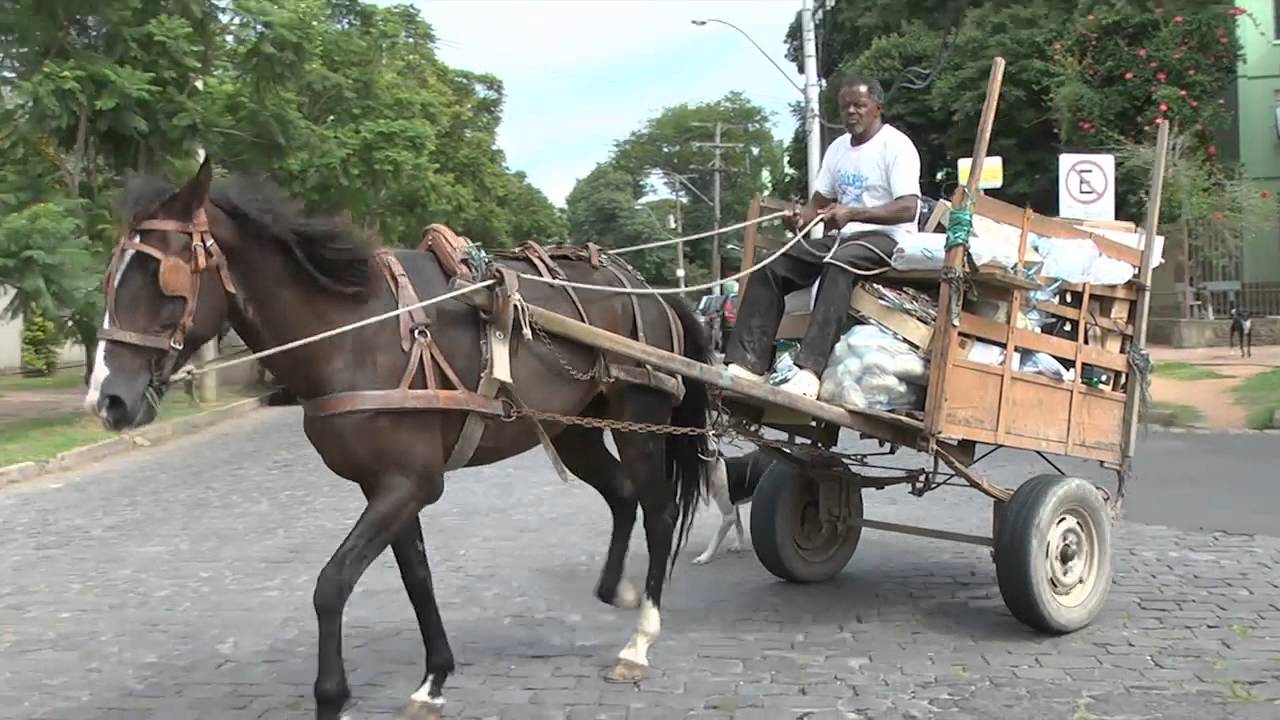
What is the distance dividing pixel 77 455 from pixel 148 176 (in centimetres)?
1057

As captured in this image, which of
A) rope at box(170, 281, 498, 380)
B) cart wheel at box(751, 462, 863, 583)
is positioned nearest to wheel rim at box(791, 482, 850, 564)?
cart wheel at box(751, 462, 863, 583)

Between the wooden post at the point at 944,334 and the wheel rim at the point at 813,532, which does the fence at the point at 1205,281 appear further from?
the wooden post at the point at 944,334

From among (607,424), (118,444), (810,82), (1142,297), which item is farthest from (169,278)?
(810,82)

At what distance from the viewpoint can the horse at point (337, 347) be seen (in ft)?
12.9

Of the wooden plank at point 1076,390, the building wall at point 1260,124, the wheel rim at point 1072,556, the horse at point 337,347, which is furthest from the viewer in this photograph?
the building wall at point 1260,124

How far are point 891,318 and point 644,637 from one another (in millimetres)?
1885

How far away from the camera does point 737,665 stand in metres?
5.23

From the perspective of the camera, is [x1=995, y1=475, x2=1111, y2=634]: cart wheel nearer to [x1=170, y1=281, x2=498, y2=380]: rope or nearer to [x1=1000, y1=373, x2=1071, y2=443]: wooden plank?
[x1=1000, y1=373, x2=1071, y2=443]: wooden plank

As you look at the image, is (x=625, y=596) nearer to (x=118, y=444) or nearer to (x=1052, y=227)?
(x=1052, y=227)

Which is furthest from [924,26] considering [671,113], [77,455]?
[671,113]

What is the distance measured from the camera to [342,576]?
4.21 m

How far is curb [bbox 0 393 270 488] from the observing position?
12.3 meters

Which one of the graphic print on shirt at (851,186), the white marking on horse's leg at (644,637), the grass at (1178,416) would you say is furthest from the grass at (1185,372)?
the white marking on horse's leg at (644,637)

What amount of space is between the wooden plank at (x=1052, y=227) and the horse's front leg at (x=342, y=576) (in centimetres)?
290
